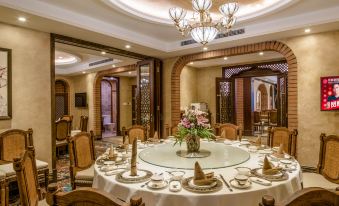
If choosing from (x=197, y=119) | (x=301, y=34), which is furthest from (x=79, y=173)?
(x=301, y=34)

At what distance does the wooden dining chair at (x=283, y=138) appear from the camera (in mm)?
2956

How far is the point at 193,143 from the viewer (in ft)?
8.18

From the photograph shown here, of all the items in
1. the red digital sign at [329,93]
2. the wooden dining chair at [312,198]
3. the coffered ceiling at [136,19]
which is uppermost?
the coffered ceiling at [136,19]

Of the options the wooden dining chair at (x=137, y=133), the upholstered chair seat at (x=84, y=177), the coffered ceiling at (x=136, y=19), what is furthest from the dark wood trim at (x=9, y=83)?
the wooden dining chair at (x=137, y=133)

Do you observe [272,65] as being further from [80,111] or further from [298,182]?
[80,111]

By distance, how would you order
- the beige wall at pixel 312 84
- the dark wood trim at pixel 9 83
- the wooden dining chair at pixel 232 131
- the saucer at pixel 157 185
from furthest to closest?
the beige wall at pixel 312 84
the wooden dining chair at pixel 232 131
the dark wood trim at pixel 9 83
the saucer at pixel 157 185

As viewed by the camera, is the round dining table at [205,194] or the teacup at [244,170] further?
the teacup at [244,170]

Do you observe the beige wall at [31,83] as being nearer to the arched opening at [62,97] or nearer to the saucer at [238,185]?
the saucer at [238,185]

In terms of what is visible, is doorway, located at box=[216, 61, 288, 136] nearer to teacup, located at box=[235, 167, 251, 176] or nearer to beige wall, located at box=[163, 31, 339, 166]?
beige wall, located at box=[163, 31, 339, 166]

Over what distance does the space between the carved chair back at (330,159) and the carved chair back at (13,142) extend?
377cm

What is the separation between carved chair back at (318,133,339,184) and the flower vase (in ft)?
4.48

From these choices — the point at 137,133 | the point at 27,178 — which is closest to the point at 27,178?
the point at 27,178

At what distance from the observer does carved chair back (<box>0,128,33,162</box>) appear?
10.6 ft

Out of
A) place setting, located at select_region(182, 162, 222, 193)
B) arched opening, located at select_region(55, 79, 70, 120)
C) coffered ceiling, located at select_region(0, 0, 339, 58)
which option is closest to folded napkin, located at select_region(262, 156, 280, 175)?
place setting, located at select_region(182, 162, 222, 193)
